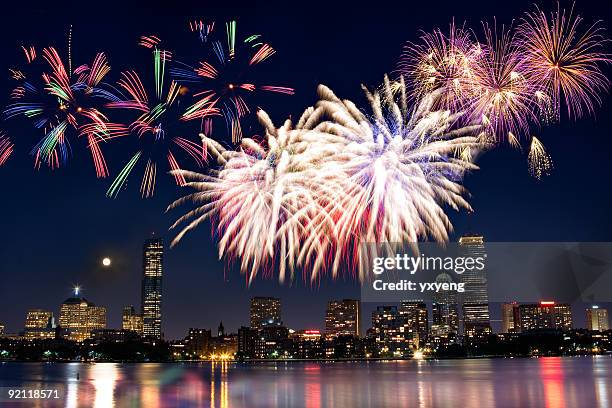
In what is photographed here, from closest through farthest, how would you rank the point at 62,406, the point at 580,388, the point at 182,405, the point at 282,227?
1. the point at 282,227
2. the point at 62,406
3. the point at 182,405
4. the point at 580,388

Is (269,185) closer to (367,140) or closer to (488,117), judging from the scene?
(367,140)

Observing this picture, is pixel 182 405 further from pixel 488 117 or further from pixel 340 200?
pixel 488 117

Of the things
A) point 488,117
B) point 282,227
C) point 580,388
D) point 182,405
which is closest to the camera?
point 488,117

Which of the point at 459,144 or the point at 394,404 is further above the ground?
the point at 459,144

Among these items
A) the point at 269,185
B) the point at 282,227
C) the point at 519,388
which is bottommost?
the point at 519,388

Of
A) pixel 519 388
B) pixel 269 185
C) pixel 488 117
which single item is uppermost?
pixel 488 117

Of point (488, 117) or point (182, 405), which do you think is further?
point (182, 405)

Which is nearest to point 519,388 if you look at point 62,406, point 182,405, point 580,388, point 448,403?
point 580,388

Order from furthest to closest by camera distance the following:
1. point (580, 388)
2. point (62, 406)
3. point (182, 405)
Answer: point (580, 388) → point (182, 405) → point (62, 406)

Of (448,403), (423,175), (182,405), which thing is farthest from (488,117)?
(182,405)
